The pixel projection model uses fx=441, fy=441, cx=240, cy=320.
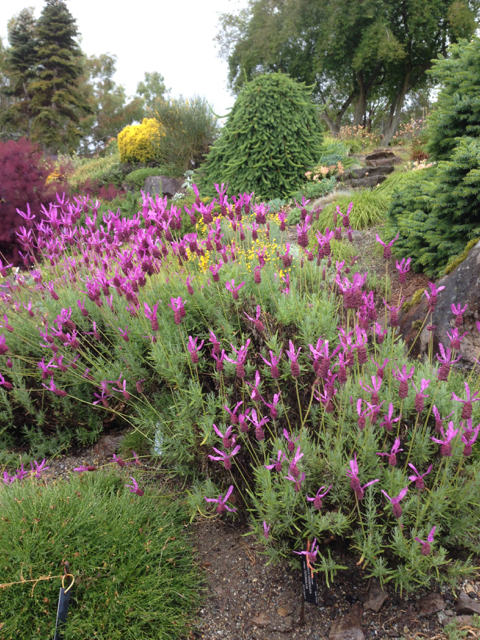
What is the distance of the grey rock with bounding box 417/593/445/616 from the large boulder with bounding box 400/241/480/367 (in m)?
1.50

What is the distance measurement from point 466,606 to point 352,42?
25.3 m

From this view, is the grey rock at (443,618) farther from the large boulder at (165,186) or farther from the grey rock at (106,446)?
the large boulder at (165,186)

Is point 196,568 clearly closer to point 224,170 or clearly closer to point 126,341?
point 126,341

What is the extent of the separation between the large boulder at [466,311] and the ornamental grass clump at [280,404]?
0.39 m

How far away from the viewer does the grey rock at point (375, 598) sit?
1.86 metres

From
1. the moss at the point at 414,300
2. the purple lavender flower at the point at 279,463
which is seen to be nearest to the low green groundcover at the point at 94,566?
the purple lavender flower at the point at 279,463

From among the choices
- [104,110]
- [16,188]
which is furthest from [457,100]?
[104,110]

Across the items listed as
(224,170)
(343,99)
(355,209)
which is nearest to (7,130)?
(343,99)

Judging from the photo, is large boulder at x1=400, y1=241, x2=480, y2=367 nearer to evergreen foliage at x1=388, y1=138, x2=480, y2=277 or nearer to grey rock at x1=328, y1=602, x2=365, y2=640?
evergreen foliage at x1=388, y1=138, x2=480, y2=277

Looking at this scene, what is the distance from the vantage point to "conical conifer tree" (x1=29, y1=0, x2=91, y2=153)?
25641mm

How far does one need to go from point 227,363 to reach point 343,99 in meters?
28.7

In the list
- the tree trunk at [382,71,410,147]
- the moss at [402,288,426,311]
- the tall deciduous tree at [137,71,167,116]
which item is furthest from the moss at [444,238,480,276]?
the tall deciduous tree at [137,71,167,116]

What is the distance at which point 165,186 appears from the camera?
38.3ft

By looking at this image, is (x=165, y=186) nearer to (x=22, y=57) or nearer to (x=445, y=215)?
(x=445, y=215)
